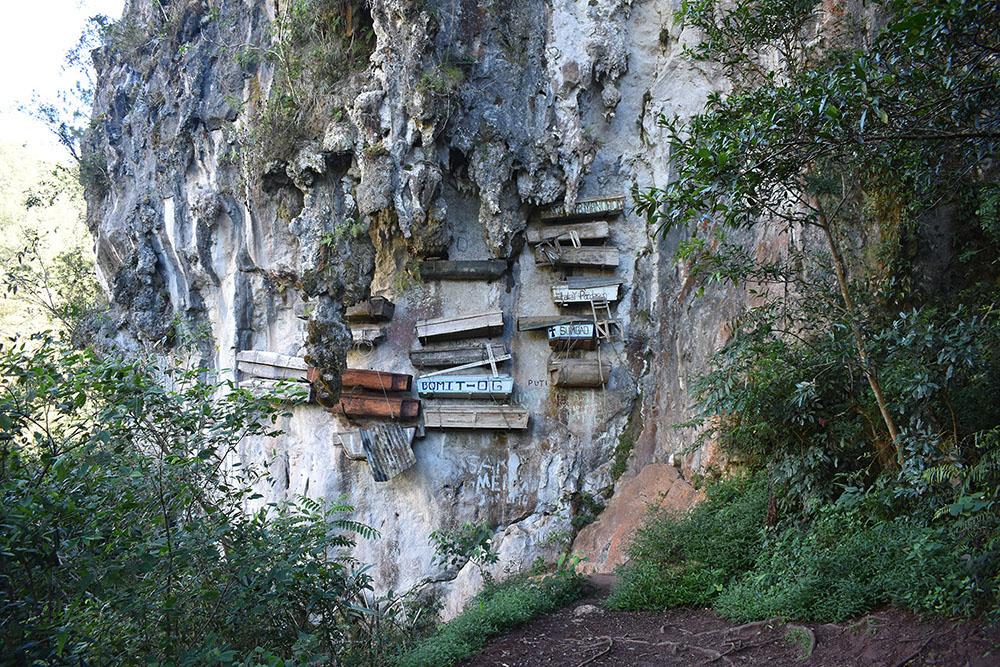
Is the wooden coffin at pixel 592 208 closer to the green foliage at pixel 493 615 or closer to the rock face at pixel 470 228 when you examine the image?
the rock face at pixel 470 228

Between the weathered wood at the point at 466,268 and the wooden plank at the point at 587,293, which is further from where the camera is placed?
the weathered wood at the point at 466,268

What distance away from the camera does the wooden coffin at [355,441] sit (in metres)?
13.3

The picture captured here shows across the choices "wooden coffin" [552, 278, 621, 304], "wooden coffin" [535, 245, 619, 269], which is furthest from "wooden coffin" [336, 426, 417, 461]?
"wooden coffin" [535, 245, 619, 269]

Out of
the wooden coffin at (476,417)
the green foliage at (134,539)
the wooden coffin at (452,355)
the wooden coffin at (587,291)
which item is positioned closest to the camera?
the green foliage at (134,539)

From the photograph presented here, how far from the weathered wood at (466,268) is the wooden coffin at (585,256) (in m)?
0.93

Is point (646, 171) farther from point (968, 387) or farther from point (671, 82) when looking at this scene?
point (968, 387)

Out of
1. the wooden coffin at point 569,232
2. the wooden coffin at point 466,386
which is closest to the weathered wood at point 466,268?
the wooden coffin at point 569,232

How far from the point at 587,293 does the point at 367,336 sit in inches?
162

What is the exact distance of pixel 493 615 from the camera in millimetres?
8086

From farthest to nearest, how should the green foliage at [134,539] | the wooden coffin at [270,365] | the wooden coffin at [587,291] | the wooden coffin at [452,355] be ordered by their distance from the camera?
the wooden coffin at [270,365] → the wooden coffin at [452,355] → the wooden coffin at [587,291] → the green foliage at [134,539]

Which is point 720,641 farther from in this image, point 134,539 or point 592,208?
point 592,208

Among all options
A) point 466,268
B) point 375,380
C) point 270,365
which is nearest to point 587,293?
point 466,268

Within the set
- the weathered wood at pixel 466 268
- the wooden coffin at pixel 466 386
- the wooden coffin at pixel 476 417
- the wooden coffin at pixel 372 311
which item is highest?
the weathered wood at pixel 466 268

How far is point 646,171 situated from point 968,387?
7.95 meters
